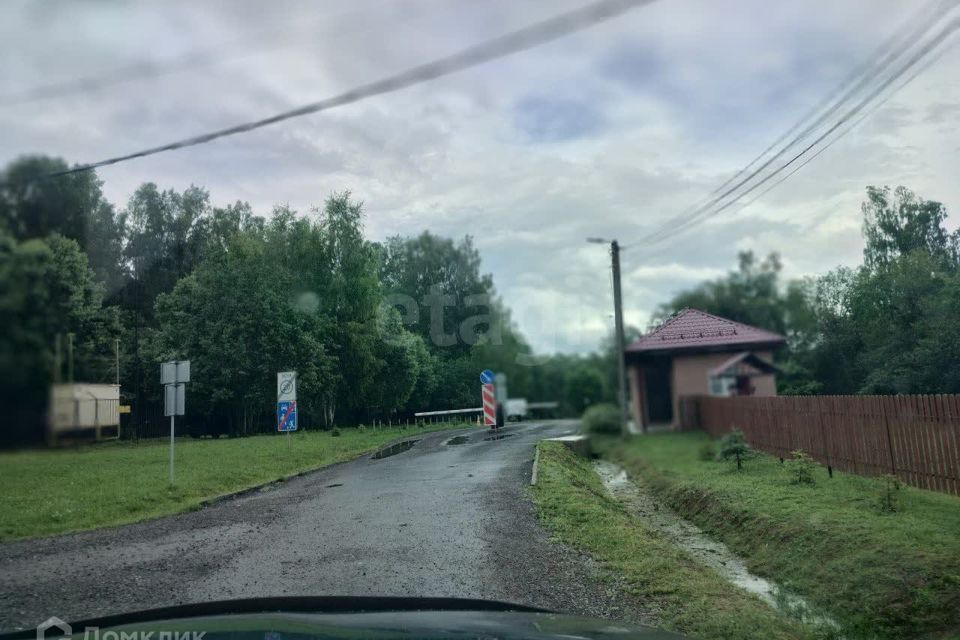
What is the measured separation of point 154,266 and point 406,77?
4.66m

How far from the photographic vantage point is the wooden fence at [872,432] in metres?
8.04

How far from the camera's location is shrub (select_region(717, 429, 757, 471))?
1295cm

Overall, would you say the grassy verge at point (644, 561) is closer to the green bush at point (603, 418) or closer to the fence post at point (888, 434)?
the green bush at point (603, 418)

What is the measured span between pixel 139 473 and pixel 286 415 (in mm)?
2019

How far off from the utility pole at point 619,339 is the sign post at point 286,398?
4548 millimetres

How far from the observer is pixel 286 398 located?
1088 centimetres

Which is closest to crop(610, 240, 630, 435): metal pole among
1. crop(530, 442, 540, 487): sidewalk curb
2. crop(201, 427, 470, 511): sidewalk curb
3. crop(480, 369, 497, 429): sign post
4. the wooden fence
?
crop(480, 369, 497, 429): sign post

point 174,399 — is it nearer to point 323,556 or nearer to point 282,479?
point 282,479

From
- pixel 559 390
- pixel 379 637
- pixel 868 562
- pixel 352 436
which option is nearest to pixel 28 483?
pixel 352 436

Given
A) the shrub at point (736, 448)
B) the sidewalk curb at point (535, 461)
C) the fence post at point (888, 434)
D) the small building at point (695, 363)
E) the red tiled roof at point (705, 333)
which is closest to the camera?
the fence post at point (888, 434)

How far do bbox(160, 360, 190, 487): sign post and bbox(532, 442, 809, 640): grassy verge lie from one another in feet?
16.1

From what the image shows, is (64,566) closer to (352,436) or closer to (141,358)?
(141,358)

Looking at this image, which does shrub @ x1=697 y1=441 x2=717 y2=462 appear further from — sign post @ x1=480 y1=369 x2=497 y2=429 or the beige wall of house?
sign post @ x1=480 y1=369 x2=497 y2=429

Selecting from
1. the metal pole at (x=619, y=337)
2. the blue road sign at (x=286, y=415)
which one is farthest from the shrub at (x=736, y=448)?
the blue road sign at (x=286, y=415)
